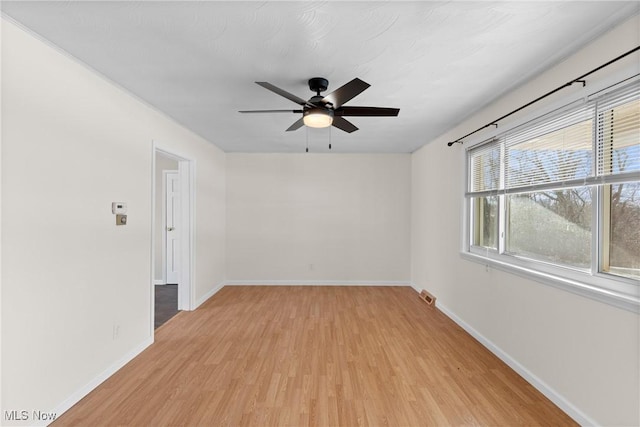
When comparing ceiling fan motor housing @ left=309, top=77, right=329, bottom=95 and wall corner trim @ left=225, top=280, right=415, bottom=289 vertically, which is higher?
ceiling fan motor housing @ left=309, top=77, right=329, bottom=95

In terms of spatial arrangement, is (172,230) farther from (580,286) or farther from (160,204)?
(580,286)

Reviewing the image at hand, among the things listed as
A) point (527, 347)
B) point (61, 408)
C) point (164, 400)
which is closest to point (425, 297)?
point (527, 347)

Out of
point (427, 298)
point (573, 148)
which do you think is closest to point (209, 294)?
point (427, 298)

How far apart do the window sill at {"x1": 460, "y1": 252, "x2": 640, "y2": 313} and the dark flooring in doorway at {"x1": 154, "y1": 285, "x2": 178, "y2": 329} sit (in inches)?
156

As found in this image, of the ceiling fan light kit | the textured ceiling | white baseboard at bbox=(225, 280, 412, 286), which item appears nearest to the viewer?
the textured ceiling

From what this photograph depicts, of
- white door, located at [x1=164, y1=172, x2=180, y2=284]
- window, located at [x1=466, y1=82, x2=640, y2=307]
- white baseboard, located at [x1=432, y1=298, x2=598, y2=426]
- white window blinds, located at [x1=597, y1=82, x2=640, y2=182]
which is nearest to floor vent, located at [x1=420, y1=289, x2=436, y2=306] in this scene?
white baseboard, located at [x1=432, y1=298, x2=598, y2=426]

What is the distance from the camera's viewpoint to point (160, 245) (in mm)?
5715

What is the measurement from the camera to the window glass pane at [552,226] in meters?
2.13

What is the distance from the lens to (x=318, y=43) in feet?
6.41

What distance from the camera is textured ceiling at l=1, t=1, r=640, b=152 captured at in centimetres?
165

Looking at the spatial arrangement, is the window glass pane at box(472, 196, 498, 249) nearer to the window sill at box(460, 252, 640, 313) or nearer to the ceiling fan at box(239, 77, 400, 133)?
the window sill at box(460, 252, 640, 313)

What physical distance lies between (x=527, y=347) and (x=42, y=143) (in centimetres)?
391

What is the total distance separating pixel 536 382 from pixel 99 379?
3.51 metres

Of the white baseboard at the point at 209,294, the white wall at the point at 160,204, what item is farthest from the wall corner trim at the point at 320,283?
the white wall at the point at 160,204
